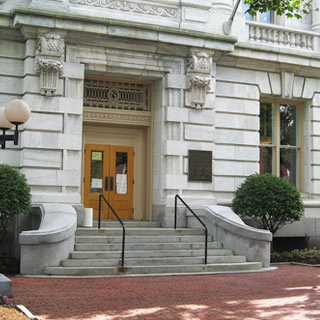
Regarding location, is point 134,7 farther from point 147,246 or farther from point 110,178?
point 147,246

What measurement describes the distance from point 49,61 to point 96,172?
406cm

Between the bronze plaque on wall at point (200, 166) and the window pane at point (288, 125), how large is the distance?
3930 millimetres

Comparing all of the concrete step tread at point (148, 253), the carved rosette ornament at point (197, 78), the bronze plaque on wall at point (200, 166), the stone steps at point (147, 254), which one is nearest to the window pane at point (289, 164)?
the bronze plaque on wall at point (200, 166)

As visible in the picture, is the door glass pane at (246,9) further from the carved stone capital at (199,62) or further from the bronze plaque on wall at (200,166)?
the bronze plaque on wall at (200,166)

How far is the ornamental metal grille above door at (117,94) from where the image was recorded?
16984mm

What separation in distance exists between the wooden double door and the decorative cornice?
427cm

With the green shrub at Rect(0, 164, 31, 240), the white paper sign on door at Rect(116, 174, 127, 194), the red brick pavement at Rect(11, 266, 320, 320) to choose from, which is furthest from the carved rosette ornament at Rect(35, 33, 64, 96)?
the red brick pavement at Rect(11, 266, 320, 320)

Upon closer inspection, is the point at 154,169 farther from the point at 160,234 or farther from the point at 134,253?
the point at 134,253

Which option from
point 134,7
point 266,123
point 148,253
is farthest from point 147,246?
point 266,123

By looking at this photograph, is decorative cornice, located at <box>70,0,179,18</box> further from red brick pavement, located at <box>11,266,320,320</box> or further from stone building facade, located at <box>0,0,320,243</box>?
red brick pavement, located at <box>11,266,320,320</box>

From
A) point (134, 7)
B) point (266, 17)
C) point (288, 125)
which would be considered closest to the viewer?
point (134, 7)

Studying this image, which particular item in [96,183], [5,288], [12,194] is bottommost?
[5,288]

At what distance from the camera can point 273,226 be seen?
55.5ft

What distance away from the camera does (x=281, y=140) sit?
64.5ft
